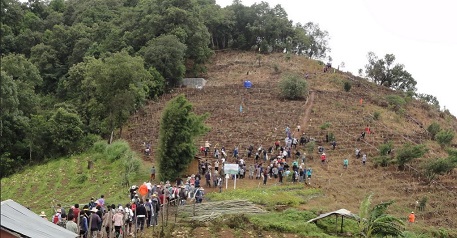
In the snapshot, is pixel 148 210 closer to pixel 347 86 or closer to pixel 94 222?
pixel 94 222

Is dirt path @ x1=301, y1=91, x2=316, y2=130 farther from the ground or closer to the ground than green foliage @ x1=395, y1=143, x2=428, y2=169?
farther from the ground

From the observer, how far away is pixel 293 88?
1951 inches

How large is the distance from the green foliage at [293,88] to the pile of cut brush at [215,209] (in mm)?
27146

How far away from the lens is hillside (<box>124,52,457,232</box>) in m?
31.3

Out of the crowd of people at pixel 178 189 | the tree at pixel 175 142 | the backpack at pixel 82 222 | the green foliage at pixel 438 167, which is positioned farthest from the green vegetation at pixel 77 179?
the green foliage at pixel 438 167

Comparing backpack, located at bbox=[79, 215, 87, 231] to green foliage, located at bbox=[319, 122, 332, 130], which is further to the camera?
green foliage, located at bbox=[319, 122, 332, 130]

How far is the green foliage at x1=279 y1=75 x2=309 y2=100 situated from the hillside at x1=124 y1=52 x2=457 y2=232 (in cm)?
97

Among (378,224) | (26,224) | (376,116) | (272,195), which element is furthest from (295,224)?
(376,116)

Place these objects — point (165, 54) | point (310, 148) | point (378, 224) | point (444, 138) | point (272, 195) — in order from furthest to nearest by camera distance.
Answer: point (165, 54)
point (444, 138)
point (310, 148)
point (272, 195)
point (378, 224)

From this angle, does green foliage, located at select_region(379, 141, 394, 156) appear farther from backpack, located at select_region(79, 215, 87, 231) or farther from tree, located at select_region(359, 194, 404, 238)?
backpack, located at select_region(79, 215, 87, 231)

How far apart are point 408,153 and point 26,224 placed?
2725 cm

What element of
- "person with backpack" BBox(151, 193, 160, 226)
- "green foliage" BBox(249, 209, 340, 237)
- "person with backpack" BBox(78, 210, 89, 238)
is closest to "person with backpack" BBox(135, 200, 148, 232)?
"person with backpack" BBox(151, 193, 160, 226)

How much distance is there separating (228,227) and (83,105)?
25730 millimetres

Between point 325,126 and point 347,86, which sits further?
point 347,86
